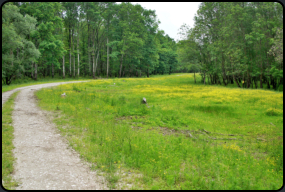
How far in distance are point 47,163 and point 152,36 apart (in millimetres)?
56705

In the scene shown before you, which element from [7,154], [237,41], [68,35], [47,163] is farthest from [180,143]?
[68,35]

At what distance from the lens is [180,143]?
8531mm

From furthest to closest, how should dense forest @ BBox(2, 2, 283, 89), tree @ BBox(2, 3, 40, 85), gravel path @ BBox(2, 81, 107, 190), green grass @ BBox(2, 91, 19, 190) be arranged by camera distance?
dense forest @ BBox(2, 2, 283, 89) < tree @ BBox(2, 3, 40, 85) < gravel path @ BBox(2, 81, 107, 190) < green grass @ BBox(2, 91, 19, 190)

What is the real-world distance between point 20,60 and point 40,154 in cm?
2908

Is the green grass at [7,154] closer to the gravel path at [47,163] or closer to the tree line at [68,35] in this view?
the gravel path at [47,163]

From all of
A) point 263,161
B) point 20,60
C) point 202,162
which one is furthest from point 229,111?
point 20,60

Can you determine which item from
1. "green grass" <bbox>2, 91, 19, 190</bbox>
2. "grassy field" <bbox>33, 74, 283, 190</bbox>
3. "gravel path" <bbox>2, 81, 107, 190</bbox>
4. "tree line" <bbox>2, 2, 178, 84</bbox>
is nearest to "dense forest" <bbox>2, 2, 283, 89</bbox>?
"tree line" <bbox>2, 2, 178, 84</bbox>

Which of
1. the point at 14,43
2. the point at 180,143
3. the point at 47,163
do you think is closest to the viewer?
the point at 47,163

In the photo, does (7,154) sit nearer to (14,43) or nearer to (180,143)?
(180,143)

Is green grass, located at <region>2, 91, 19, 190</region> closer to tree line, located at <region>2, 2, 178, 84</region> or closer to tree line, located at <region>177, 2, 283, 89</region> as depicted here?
tree line, located at <region>2, 2, 178, 84</region>

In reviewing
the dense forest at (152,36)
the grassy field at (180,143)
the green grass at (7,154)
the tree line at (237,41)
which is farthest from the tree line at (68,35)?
the green grass at (7,154)

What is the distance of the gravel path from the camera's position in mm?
4879

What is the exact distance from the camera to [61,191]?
454cm

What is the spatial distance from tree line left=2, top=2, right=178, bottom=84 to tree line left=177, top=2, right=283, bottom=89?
1633 cm
